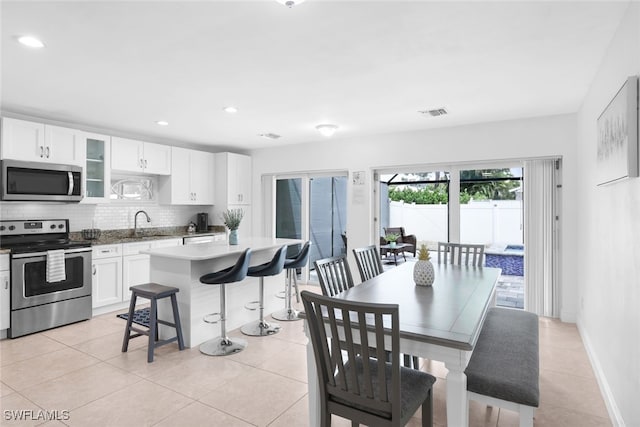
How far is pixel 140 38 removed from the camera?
2395mm

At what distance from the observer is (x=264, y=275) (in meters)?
3.72

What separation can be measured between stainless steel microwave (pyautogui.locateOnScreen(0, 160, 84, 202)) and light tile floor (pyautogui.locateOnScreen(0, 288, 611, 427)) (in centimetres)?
154

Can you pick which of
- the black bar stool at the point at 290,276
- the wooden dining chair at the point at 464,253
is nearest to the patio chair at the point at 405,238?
the wooden dining chair at the point at 464,253

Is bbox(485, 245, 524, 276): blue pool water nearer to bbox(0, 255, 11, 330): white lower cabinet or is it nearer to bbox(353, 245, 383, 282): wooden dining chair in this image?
bbox(353, 245, 383, 282): wooden dining chair

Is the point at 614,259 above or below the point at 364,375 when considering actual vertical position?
above

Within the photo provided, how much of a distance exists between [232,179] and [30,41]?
12.8 ft

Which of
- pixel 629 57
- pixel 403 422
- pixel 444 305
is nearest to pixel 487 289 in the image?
pixel 444 305

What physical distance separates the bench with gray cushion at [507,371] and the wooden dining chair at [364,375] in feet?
0.87

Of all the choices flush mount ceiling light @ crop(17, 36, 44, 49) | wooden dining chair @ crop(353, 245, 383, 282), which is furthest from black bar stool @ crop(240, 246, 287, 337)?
flush mount ceiling light @ crop(17, 36, 44, 49)

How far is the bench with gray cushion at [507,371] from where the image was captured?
1750mm

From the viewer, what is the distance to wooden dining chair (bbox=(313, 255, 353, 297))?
2581 mm

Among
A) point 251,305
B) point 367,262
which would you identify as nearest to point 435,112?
point 367,262

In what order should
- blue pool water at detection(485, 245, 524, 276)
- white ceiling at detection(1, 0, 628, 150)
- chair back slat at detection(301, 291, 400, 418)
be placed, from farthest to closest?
1. blue pool water at detection(485, 245, 524, 276)
2. white ceiling at detection(1, 0, 628, 150)
3. chair back slat at detection(301, 291, 400, 418)

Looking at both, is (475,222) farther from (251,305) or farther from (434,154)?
(251,305)
